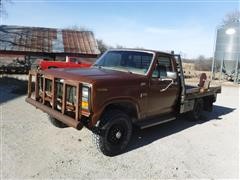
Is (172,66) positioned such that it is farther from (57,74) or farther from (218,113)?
(218,113)

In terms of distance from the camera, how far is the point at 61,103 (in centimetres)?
534

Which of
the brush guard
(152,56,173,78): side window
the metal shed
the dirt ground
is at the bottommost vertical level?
the dirt ground

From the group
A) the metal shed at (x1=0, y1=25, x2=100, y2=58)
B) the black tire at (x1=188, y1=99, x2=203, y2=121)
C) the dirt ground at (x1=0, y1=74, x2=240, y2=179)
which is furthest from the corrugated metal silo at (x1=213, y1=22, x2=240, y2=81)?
the dirt ground at (x1=0, y1=74, x2=240, y2=179)

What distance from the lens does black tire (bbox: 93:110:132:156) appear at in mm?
4973

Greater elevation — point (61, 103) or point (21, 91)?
point (61, 103)

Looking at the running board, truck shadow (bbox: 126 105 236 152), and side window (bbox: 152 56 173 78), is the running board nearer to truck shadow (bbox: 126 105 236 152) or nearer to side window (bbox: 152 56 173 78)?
truck shadow (bbox: 126 105 236 152)

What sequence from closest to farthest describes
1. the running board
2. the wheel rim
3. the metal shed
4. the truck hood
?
the truck hood < the wheel rim < the running board < the metal shed

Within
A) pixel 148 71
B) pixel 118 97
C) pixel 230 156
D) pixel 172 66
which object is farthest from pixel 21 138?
pixel 230 156

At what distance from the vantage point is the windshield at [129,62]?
6.03 m

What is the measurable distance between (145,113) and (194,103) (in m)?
2.72

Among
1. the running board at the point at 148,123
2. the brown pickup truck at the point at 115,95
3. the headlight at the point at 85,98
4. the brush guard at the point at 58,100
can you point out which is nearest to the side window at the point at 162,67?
the brown pickup truck at the point at 115,95

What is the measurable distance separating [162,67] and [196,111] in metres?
2.72

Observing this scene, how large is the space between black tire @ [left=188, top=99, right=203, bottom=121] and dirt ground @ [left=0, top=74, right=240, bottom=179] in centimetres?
62

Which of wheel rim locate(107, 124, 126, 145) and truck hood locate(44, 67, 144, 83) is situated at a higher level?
truck hood locate(44, 67, 144, 83)
